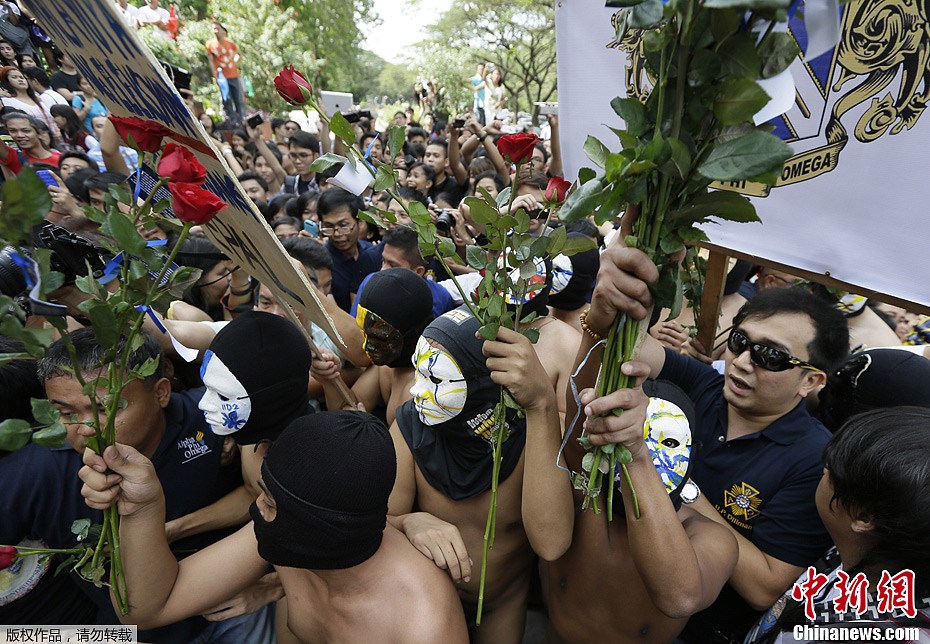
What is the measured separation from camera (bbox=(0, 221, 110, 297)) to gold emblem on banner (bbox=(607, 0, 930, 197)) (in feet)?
6.30

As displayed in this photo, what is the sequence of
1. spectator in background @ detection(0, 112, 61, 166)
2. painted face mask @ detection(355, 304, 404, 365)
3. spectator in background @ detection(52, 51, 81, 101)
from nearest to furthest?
1. painted face mask @ detection(355, 304, 404, 365)
2. spectator in background @ detection(0, 112, 61, 166)
3. spectator in background @ detection(52, 51, 81, 101)

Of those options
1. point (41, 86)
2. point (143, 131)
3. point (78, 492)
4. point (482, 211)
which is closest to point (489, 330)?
Result: point (482, 211)

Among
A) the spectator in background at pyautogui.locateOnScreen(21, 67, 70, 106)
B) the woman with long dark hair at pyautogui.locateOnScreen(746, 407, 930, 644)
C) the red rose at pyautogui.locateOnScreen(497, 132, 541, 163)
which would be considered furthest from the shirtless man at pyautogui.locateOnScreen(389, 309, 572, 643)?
the spectator in background at pyautogui.locateOnScreen(21, 67, 70, 106)

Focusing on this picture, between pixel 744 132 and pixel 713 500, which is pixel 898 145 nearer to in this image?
pixel 744 132

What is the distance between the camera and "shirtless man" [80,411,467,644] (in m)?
1.37

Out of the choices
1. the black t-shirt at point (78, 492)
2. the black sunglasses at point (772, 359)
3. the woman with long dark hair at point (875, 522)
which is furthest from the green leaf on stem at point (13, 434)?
the black sunglasses at point (772, 359)

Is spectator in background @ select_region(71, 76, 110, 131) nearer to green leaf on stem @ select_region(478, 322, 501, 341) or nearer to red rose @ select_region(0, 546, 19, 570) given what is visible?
red rose @ select_region(0, 546, 19, 570)

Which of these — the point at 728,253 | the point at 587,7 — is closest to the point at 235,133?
the point at 587,7

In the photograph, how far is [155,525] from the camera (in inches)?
57.1

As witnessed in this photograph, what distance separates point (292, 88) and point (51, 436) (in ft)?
2.98

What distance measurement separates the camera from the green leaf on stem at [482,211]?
1.16 meters

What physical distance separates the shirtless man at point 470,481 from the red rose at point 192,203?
97 cm

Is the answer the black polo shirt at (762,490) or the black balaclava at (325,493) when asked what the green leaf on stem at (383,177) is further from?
the black polo shirt at (762,490)

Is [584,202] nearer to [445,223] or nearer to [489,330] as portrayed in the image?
[489,330]
